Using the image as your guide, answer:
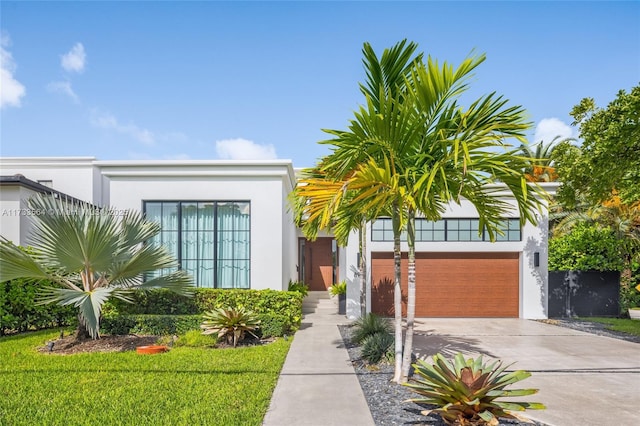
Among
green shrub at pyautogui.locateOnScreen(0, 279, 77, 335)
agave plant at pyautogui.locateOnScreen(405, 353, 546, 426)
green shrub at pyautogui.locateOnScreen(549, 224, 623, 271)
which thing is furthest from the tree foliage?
green shrub at pyautogui.locateOnScreen(0, 279, 77, 335)

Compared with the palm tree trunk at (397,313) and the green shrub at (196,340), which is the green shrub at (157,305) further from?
the palm tree trunk at (397,313)

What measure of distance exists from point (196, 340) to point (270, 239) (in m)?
3.30

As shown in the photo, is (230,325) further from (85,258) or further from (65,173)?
(65,173)

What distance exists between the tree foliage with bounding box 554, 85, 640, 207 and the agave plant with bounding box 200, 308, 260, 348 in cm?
940

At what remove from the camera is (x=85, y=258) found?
24.3ft

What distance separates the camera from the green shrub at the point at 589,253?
12594mm

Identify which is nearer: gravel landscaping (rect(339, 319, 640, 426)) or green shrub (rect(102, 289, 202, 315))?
gravel landscaping (rect(339, 319, 640, 426))

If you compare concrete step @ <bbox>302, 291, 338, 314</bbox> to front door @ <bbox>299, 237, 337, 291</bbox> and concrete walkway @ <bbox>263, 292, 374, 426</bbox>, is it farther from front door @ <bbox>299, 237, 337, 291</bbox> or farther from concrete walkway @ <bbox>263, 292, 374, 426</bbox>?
concrete walkway @ <bbox>263, 292, 374, 426</bbox>

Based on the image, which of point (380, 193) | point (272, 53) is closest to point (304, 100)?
point (272, 53)

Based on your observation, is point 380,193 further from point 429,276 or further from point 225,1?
point 429,276

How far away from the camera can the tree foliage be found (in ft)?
28.3

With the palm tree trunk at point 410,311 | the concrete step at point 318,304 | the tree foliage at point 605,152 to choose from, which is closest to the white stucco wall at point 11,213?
the concrete step at point 318,304

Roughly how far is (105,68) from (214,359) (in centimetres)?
703

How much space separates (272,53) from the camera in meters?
8.81
